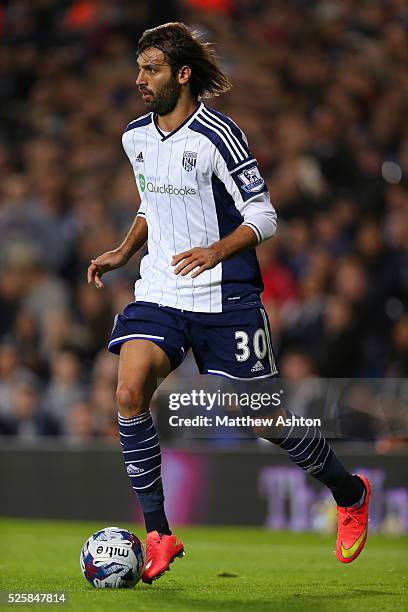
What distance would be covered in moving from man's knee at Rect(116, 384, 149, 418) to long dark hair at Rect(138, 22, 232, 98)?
1423mm

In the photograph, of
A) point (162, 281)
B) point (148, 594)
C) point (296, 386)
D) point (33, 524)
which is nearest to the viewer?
point (148, 594)

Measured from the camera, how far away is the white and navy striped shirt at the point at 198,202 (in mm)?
5582

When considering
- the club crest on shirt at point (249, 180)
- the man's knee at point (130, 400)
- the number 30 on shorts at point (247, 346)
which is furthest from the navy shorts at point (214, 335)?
the club crest on shirt at point (249, 180)

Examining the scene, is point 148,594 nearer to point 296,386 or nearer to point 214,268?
point 214,268

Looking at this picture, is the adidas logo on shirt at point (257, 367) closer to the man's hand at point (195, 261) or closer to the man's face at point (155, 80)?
the man's hand at point (195, 261)

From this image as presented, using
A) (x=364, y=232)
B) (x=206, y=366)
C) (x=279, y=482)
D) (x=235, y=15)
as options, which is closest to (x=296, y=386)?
(x=279, y=482)

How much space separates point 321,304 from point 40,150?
14.0 ft

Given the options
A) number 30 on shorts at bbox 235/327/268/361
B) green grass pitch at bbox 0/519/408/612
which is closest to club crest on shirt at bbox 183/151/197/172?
number 30 on shorts at bbox 235/327/268/361

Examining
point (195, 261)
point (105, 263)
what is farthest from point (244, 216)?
point (105, 263)

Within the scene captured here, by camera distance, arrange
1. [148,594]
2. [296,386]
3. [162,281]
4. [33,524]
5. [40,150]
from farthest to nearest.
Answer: [40,150] → [33,524] → [296,386] → [162,281] → [148,594]

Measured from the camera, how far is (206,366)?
580 cm

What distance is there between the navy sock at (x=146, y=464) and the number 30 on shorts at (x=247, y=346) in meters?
0.52

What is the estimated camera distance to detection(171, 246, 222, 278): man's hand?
5148mm

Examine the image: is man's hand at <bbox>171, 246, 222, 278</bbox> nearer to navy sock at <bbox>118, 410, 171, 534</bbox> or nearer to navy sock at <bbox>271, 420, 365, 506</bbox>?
navy sock at <bbox>118, 410, 171, 534</bbox>
